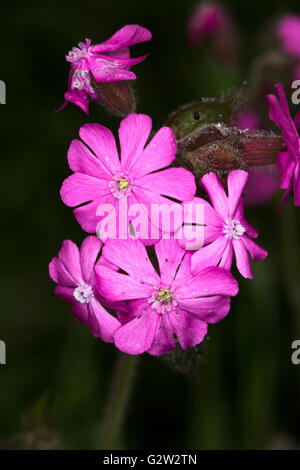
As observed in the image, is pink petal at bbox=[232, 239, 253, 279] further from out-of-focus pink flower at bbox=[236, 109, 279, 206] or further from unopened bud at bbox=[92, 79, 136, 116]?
out-of-focus pink flower at bbox=[236, 109, 279, 206]

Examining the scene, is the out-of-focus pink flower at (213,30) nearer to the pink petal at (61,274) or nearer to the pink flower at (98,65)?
the pink flower at (98,65)

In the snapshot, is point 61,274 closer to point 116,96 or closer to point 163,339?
point 163,339

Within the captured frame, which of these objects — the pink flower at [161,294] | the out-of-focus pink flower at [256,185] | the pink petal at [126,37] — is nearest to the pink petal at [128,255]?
the pink flower at [161,294]

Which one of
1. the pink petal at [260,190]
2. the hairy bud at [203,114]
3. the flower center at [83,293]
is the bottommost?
the flower center at [83,293]

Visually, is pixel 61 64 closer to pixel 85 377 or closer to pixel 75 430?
pixel 85 377

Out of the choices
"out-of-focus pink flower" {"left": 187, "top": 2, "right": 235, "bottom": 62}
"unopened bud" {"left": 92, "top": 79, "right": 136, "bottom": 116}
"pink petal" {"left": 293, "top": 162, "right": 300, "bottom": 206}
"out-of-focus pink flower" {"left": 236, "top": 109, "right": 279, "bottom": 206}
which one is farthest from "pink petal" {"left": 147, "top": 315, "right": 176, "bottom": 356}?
"out-of-focus pink flower" {"left": 187, "top": 2, "right": 235, "bottom": 62}
